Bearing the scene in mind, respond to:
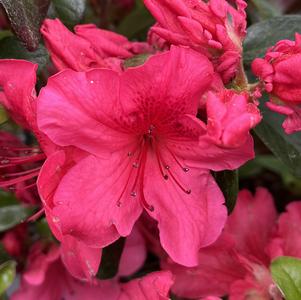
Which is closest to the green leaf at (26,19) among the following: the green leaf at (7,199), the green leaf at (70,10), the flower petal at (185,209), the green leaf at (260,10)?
the green leaf at (70,10)

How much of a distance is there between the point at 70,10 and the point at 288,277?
1.66 feet

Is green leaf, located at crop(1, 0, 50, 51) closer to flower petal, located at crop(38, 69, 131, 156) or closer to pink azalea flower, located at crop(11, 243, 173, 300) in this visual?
flower petal, located at crop(38, 69, 131, 156)

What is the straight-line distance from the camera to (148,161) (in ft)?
3.13

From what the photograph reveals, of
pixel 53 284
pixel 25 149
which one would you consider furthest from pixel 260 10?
pixel 53 284

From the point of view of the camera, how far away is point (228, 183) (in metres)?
0.96

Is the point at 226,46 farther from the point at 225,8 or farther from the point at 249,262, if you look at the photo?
the point at 249,262

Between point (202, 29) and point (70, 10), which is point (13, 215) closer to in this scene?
point (70, 10)

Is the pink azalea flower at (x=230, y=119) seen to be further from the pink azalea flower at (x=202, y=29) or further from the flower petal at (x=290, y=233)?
the flower petal at (x=290, y=233)

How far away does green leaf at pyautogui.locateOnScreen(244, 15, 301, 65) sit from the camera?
109cm

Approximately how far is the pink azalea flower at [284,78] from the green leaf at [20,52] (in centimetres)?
32

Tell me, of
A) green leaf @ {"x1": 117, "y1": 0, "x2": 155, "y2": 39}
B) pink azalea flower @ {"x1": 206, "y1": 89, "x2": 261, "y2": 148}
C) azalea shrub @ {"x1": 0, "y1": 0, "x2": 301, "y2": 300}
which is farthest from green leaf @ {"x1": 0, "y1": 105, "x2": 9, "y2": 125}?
green leaf @ {"x1": 117, "y1": 0, "x2": 155, "y2": 39}

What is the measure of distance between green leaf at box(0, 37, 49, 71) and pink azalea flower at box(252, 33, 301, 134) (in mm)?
322

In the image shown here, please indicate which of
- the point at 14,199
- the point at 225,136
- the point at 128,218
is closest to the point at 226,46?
the point at 225,136

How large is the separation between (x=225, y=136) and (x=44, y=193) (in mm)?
246
